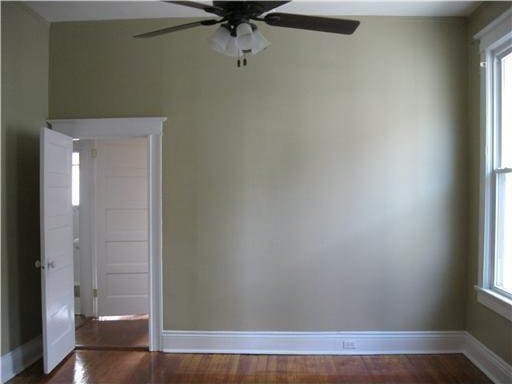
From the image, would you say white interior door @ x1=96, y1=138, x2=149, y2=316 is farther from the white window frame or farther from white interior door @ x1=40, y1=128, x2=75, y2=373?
the white window frame

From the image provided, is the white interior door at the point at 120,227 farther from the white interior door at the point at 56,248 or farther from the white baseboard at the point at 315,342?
the white baseboard at the point at 315,342

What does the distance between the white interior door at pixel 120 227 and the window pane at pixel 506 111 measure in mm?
3572

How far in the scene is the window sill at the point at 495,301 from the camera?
95.7 inches

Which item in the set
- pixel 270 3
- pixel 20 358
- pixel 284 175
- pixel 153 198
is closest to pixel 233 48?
pixel 270 3

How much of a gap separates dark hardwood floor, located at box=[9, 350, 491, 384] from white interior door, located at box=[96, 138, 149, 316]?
1.00 metres

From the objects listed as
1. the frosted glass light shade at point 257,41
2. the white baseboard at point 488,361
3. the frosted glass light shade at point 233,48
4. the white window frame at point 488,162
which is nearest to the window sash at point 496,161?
the white window frame at point 488,162

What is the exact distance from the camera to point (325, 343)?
300 centimetres

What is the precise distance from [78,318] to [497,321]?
422 centimetres

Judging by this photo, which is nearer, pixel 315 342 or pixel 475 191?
pixel 475 191

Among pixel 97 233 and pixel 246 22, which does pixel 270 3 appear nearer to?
pixel 246 22

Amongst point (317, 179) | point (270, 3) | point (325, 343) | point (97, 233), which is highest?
point (270, 3)

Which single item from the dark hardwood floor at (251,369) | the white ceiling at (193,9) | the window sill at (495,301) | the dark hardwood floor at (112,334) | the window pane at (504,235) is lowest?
the dark hardwood floor at (112,334)

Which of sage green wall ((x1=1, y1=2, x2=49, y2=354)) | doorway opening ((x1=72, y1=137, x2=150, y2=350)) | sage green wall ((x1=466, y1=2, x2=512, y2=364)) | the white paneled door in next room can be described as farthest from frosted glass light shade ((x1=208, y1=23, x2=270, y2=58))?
doorway opening ((x1=72, y1=137, x2=150, y2=350))

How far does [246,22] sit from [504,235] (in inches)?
101
